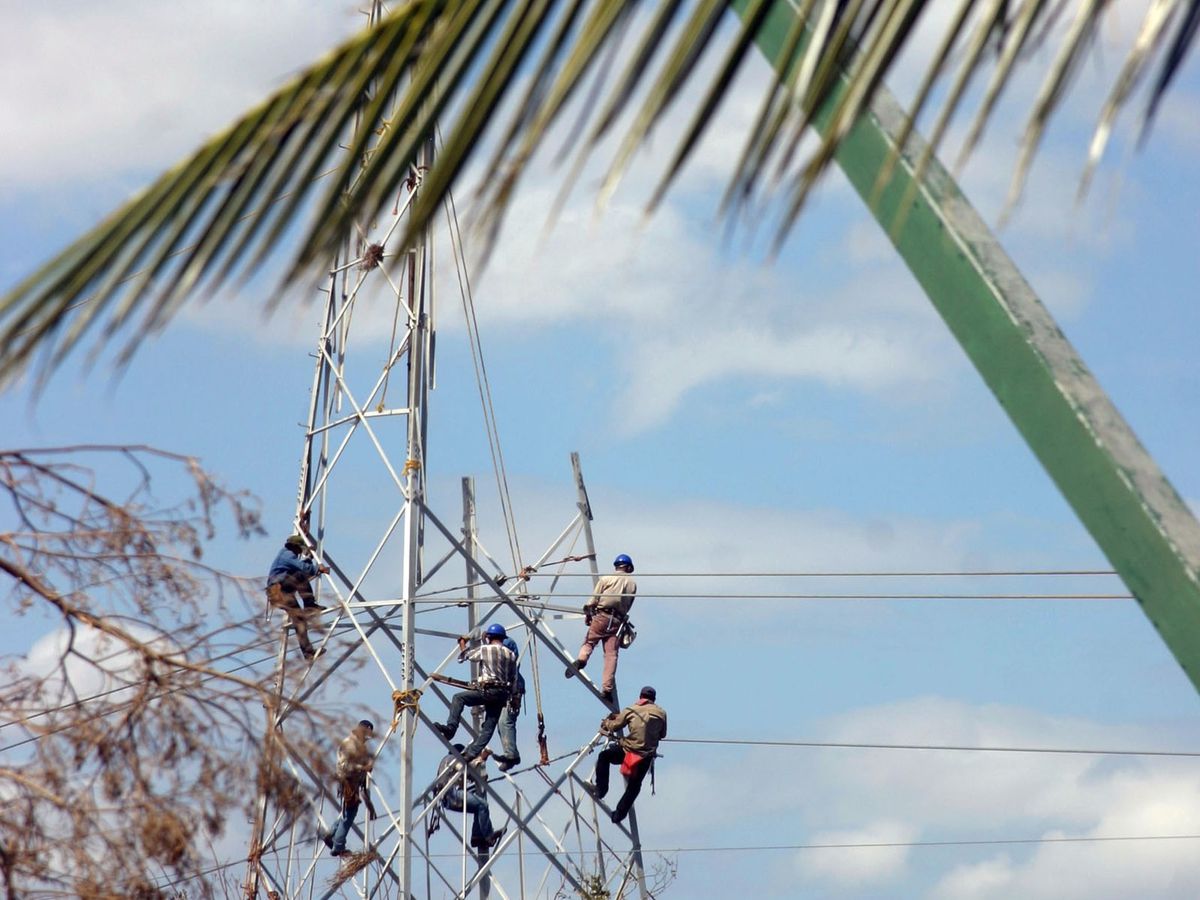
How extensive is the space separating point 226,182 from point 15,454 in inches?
184

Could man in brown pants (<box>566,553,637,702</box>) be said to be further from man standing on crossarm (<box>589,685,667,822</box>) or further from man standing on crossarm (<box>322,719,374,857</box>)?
man standing on crossarm (<box>322,719,374,857</box>)

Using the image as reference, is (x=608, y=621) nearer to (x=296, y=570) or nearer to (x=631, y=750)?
(x=631, y=750)

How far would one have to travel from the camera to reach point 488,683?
64.1 ft

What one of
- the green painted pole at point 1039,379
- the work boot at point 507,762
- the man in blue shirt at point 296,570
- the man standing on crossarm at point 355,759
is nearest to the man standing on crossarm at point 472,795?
the work boot at point 507,762

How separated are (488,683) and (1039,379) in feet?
54.9

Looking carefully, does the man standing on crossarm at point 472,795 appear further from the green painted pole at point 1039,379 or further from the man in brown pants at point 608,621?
the green painted pole at point 1039,379

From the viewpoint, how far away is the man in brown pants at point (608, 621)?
68.8ft

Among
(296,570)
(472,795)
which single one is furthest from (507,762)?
(296,570)

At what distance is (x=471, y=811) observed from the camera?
20.1 m

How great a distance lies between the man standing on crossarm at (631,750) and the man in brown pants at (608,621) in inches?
14.2

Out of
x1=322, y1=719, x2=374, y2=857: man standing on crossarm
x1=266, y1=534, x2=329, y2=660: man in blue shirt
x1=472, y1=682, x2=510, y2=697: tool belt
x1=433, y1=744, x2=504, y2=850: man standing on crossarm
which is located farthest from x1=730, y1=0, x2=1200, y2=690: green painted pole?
x1=472, y1=682, x2=510, y2=697: tool belt

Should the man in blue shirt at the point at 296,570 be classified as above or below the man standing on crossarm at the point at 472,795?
above

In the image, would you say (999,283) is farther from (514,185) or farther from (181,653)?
(181,653)

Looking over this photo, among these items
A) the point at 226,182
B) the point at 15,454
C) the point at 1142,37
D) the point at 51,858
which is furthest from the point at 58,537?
the point at 1142,37
